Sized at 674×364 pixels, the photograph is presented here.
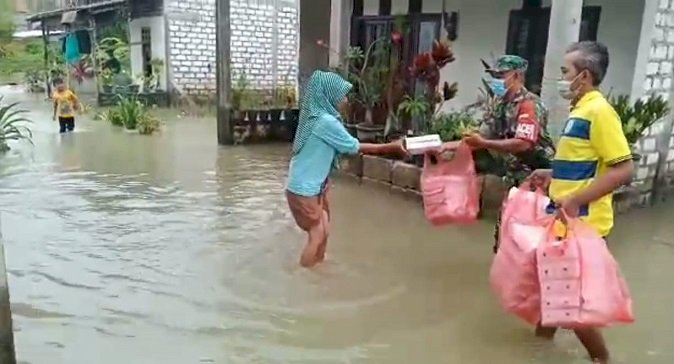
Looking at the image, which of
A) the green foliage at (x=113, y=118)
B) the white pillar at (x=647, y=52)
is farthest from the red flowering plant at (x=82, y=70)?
the white pillar at (x=647, y=52)

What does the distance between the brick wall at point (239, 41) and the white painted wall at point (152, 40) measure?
0.31m

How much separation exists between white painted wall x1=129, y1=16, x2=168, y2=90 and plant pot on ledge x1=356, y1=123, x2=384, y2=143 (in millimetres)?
12221

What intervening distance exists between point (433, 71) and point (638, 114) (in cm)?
230

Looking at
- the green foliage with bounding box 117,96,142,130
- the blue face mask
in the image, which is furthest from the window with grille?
the green foliage with bounding box 117,96,142,130

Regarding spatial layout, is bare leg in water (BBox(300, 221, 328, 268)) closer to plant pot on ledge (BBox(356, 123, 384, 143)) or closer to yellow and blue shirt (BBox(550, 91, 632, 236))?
yellow and blue shirt (BBox(550, 91, 632, 236))

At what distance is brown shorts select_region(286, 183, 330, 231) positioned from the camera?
15.0 ft

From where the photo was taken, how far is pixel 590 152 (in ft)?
10.5

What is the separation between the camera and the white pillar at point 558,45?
5918mm

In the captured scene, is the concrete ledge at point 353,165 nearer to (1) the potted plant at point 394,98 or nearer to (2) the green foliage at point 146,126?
(1) the potted plant at point 394,98

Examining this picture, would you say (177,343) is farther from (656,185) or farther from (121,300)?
(656,185)

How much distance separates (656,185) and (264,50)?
14421 mm

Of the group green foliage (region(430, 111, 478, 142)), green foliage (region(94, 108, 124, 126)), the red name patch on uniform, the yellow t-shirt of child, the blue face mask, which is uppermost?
the blue face mask

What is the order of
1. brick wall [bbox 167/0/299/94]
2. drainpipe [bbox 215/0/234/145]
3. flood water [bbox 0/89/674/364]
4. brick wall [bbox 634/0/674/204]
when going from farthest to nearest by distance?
1. brick wall [bbox 167/0/299/94]
2. drainpipe [bbox 215/0/234/145]
3. brick wall [bbox 634/0/674/204]
4. flood water [bbox 0/89/674/364]

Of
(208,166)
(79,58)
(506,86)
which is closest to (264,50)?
(79,58)
